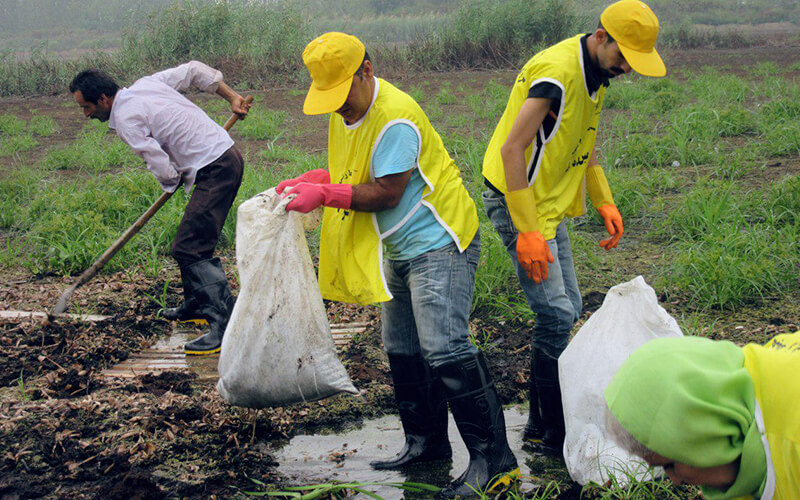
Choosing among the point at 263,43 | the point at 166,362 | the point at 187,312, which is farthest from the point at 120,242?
the point at 263,43

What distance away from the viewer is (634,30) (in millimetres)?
2455

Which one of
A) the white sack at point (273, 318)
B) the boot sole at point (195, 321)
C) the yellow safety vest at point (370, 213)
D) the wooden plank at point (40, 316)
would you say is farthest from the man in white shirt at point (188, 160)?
the yellow safety vest at point (370, 213)

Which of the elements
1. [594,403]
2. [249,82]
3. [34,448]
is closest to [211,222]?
[34,448]

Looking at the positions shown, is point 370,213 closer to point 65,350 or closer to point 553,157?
point 553,157

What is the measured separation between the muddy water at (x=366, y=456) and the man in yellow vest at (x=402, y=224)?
0.95 feet

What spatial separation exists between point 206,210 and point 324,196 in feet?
6.27

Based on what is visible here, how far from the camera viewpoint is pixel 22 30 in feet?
91.5

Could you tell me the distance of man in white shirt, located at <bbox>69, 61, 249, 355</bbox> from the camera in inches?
161

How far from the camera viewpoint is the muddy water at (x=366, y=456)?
2822 millimetres

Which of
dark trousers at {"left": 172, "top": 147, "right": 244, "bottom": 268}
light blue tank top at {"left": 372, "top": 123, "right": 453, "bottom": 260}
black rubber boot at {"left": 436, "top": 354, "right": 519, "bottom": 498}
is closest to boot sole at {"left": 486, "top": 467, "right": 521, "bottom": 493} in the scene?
black rubber boot at {"left": 436, "top": 354, "right": 519, "bottom": 498}

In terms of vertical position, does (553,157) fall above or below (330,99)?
below

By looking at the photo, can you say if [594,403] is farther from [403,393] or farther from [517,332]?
[517,332]

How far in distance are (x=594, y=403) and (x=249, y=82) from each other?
11.7 metres

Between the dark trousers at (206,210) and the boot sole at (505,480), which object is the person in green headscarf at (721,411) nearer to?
the boot sole at (505,480)
